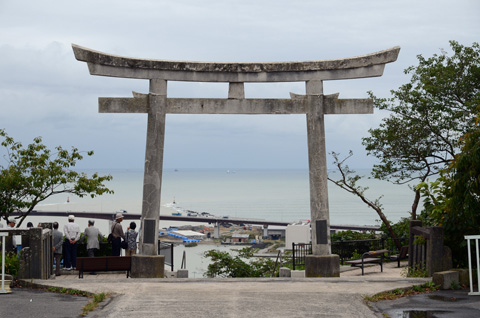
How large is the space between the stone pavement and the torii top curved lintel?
18.6 feet

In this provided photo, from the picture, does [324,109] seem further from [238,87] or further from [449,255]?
[449,255]

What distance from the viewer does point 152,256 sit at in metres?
14.8

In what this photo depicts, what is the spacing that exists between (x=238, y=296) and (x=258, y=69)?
7.27 m

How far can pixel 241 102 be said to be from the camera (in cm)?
1571

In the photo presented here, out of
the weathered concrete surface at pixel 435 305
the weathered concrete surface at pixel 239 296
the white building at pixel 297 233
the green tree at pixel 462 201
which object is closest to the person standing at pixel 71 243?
the weathered concrete surface at pixel 239 296

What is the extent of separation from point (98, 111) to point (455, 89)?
1316 centimetres

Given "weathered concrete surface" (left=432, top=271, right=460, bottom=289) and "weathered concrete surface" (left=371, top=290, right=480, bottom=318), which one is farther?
"weathered concrete surface" (left=432, top=271, right=460, bottom=289)

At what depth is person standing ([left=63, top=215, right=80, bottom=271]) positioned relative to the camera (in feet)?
51.7

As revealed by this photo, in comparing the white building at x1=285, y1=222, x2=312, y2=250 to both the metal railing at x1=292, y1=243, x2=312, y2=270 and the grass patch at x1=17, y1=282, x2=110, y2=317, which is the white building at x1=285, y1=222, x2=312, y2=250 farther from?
the grass patch at x1=17, y1=282, x2=110, y2=317

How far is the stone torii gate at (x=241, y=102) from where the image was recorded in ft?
49.4

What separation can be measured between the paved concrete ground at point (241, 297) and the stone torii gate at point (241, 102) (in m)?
2.53

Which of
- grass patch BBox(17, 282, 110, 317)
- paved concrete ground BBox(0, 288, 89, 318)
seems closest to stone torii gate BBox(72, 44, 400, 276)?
grass patch BBox(17, 282, 110, 317)

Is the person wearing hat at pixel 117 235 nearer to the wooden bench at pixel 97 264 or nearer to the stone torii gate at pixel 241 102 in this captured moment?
the stone torii gate at pixel 241 102

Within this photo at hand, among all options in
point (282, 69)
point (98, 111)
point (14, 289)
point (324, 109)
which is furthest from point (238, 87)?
point (14, 289)
